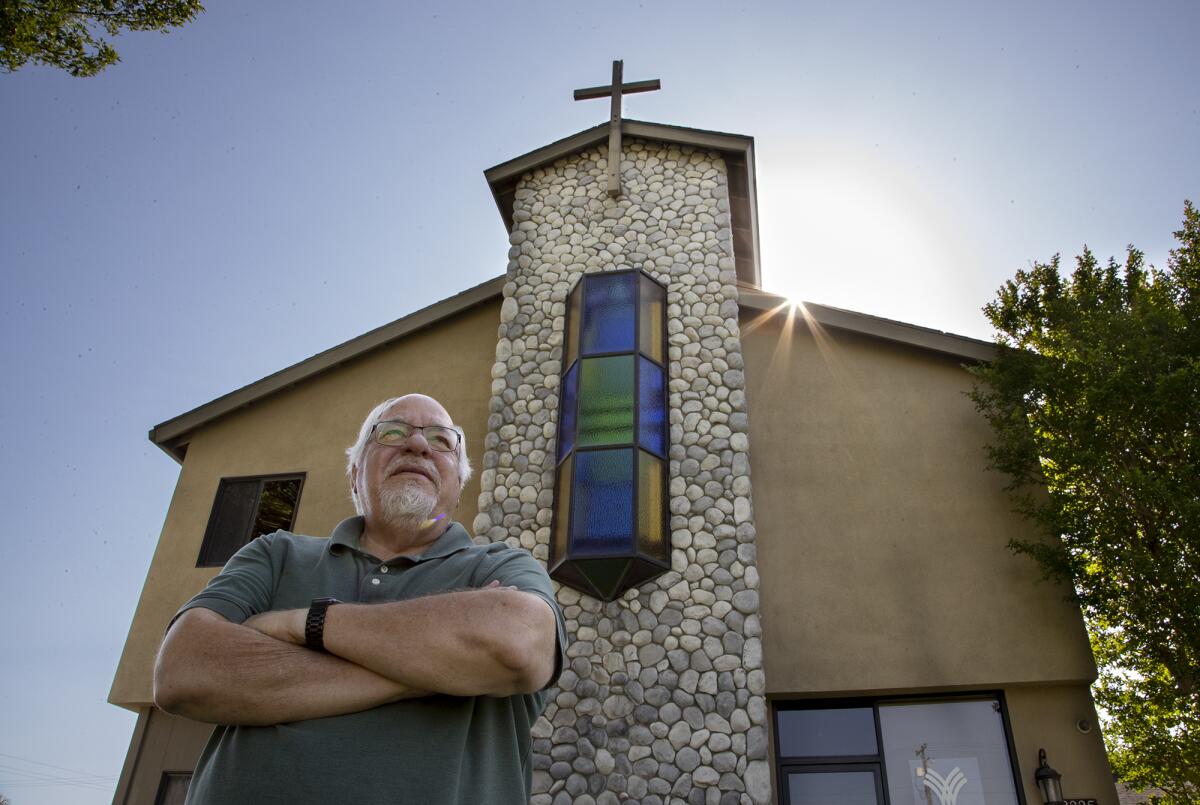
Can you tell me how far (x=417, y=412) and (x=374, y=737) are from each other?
3.65 feet

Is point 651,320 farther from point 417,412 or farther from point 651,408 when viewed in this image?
point 417,412

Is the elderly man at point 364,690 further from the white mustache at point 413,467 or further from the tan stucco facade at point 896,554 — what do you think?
the tan stucco facade at point 896,554

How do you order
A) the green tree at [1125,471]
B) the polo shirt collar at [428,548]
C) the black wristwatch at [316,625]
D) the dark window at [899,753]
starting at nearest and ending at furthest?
1. the black wristwatch at [316,625]
2. the polo shirt collar at [428,548]
3. the green tree at [1125,471]
4. the dark window at [899,753]

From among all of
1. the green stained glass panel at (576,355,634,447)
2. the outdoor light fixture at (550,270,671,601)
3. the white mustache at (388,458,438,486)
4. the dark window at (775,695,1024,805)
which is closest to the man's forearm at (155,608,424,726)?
the white mustache at (388,458,438,486)

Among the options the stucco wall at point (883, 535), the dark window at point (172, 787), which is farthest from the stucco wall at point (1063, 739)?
the dark window at point (172, 787)

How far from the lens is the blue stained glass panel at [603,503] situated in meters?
6.95

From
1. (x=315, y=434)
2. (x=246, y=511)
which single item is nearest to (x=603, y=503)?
(x=315, y=434)

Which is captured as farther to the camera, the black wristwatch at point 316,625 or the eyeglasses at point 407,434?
the eyeglasses at point 407,434

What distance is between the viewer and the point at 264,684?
5.26 ft

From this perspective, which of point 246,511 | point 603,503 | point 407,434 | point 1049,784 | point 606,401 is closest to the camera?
point 407,434

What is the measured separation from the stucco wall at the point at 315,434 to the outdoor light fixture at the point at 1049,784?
5.39 meters

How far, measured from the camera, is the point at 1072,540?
6773 millimetres

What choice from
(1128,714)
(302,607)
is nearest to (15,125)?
(302,607)

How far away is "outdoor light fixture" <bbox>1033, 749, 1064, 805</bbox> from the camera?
248 inches
